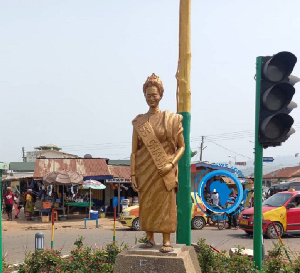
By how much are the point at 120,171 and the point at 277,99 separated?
18612 millimetres

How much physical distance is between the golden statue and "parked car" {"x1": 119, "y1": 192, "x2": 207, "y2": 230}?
10.3 meters

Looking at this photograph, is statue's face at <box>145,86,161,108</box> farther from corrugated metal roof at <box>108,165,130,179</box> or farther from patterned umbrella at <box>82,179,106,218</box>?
corrugated metal roof at <box>108,165,130,179</box>

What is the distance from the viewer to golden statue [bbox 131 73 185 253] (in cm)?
514

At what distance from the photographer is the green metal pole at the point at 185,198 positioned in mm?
6758

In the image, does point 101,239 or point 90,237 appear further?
point 90,237

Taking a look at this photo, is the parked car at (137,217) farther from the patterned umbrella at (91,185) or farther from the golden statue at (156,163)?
the golden statue at (156,163)

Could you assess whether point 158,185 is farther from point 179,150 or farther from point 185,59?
point 185,59

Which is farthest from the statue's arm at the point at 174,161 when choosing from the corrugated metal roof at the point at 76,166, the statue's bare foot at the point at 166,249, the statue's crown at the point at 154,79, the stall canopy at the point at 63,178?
the corrugated metal roof at the point at 76,166

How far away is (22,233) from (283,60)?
13.0m

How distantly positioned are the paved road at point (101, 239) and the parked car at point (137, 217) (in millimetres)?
266

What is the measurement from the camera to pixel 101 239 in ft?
43.6

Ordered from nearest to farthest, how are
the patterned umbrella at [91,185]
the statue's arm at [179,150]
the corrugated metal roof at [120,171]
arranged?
the statue's arm at [179,150] < the patterned umbrella at [91,185] < the corrugated metal roof at [120,171]

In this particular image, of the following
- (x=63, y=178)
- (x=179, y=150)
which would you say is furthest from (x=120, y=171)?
(x=179, y=150)

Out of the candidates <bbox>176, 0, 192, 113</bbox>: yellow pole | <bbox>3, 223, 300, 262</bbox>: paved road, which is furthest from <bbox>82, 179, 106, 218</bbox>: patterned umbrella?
<bbox>176, 0, 192, 113</bbox>: yellow pole
